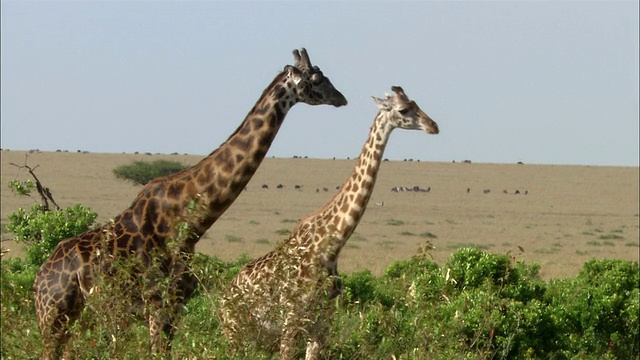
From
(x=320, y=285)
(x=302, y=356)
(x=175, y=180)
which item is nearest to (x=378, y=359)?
(x=302, y=356)

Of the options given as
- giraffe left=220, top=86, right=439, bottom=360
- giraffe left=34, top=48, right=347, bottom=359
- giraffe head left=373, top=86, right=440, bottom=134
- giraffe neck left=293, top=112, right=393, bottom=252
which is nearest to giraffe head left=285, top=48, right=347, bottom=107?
giraffe left=34, top=48, right=347, bottom=359

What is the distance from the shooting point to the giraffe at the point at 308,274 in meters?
8.03

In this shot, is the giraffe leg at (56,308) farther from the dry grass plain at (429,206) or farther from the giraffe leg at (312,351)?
the dry grass plain at (429,206)

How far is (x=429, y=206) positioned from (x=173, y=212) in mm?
76627

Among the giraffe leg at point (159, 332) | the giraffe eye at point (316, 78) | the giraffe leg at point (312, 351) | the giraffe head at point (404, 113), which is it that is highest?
the giraffe eye at point (316, 78)

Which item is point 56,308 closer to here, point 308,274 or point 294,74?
point 308,274

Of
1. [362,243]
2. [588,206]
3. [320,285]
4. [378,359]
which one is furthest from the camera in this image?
[588,206]

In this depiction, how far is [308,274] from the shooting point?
9703mm

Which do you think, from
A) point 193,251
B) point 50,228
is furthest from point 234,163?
point 50,228

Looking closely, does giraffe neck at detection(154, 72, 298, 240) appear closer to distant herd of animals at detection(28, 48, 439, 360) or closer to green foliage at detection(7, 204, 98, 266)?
distant herd of animals at detection(28, 48, 439, 360)

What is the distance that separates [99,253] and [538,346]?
8358mm

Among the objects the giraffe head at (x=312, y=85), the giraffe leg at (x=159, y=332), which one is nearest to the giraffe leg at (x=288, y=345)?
the giraffe leg at (x=159, y=332)

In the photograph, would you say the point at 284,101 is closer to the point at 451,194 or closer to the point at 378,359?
the point at 378,359

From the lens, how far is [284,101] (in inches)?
354
